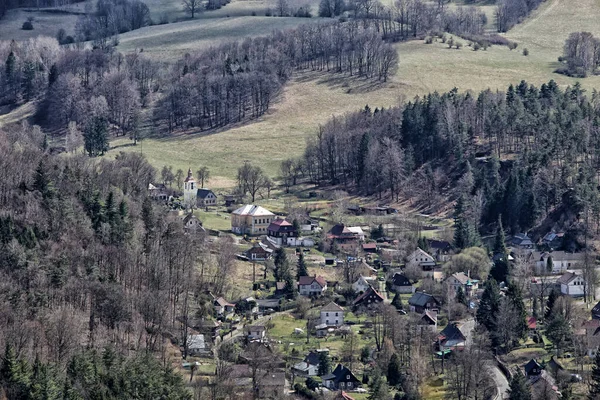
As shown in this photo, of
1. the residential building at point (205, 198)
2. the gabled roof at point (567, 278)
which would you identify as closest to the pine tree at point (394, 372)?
the gabled roof at point (567, 278)

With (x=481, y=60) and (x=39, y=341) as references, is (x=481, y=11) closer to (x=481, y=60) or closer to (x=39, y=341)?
(x=481, y=60)

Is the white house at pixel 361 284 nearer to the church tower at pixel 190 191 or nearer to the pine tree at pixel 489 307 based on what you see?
the pine tree at pixel 489 307

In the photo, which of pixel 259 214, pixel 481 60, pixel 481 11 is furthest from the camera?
pixel 481 11

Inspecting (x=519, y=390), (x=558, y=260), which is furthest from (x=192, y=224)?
(x=519, y=390)

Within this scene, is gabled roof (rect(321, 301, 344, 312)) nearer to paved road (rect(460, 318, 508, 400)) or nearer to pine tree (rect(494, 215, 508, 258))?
paved road (rect(460, 318, 508, 400))

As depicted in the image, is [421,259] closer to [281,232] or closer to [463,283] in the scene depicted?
[463,283]

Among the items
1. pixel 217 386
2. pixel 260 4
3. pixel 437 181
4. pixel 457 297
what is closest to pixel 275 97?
pixel 437 181

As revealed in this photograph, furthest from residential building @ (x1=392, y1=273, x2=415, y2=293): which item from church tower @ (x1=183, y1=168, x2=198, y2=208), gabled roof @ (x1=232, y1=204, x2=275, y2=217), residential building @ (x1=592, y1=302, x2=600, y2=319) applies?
church tower @ (x1=183, y1=168, x2=198, y2=208)
